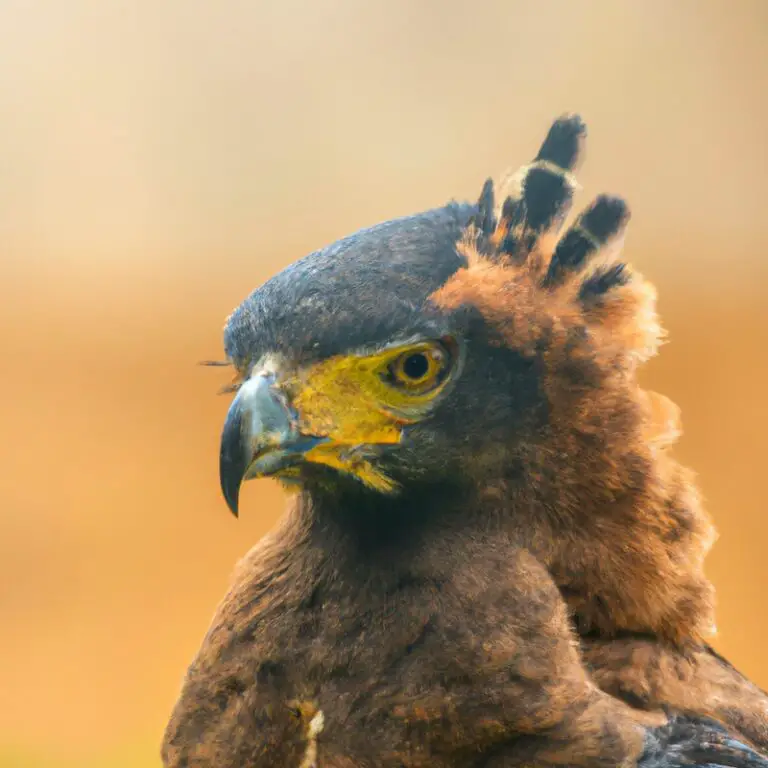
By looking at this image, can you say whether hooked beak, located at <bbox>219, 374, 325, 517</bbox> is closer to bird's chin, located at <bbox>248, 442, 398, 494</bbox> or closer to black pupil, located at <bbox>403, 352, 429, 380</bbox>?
bird's chin, located at <bbox>248, 442, 398, 494</bbox>

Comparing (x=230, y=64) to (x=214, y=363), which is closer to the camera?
(x=214, y=363)

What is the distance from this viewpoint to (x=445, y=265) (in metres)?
1.07

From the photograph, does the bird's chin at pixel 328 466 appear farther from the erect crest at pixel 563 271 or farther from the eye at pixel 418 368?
the erect crest at pixel 563 271

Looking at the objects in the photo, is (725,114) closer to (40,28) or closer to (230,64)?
(230,64)

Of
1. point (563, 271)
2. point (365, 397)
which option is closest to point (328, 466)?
point (365, 397)

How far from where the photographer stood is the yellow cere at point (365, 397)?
1.02m

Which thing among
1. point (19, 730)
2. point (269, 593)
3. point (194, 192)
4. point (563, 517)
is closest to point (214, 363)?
point (269, 593)

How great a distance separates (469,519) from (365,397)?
0.18 m

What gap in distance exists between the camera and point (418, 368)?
1.03 metres

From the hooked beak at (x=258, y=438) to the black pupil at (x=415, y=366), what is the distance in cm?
12

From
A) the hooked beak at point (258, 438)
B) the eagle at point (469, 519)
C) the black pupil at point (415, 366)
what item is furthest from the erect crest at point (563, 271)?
the hooked beak at point (258, 438)

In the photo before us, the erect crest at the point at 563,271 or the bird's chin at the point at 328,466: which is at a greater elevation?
the erect crest at the point at 563,271

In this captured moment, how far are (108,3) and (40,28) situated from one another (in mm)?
179

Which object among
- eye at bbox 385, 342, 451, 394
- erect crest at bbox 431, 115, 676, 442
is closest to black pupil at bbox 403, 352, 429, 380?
eye at bbox 385, 342, 451, 394
